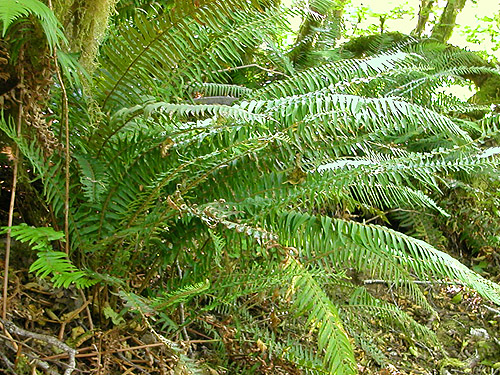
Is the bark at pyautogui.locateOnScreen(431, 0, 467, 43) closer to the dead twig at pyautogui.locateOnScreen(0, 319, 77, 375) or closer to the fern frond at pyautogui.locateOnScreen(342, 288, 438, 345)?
the fern frond at pyautogui.locateOnScreen(342, 288, 438, 345)

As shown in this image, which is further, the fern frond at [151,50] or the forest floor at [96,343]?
the fern frond at [151,50]

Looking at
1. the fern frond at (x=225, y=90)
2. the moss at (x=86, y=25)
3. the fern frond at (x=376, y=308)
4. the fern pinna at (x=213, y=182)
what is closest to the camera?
the fern pinna at (x=213, y=182)

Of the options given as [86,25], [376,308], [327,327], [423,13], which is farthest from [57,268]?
[423,13]

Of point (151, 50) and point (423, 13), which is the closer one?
point (151, 50)

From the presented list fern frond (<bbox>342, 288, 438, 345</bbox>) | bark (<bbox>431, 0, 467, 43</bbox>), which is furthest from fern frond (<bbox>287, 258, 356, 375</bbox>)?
bark (<bbox>431, 0, 467, 43</bbox>)

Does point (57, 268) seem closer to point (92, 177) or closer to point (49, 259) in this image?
point (49, 259)

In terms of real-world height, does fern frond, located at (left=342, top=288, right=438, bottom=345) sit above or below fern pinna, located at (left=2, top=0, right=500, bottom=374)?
below

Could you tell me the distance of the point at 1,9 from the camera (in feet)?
3.22

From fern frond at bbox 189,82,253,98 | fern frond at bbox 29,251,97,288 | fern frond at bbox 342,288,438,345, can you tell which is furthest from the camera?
fern frond at bbox 189,82,253,98

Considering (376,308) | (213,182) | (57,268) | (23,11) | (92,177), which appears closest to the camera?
(23,11)

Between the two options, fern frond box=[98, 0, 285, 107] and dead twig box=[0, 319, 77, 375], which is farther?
fern frond box=[98, 0, 285, 107]

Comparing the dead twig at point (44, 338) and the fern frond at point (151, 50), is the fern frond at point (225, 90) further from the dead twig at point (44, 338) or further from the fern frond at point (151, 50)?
the dead twig at point (44, 338)

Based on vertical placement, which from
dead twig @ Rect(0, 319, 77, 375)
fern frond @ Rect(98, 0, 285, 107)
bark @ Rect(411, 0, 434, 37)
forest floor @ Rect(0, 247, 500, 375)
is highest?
bark @ Rect(411, 0, 434, 37)

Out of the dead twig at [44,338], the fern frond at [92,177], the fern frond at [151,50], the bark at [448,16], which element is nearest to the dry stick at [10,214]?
the dead twig at [44,338]
